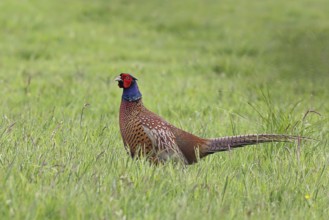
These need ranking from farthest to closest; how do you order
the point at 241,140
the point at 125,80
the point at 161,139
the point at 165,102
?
the point at 165,102, the point at 125,80, the point at 161,139, the point at 241,140

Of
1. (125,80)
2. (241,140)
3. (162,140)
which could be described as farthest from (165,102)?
(241,140)

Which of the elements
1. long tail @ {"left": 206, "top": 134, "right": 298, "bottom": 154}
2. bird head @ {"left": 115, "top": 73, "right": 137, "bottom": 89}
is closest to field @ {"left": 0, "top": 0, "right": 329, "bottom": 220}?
long tail @ {"left": 206, "top": 134, "right": 298, "bottom": 154}

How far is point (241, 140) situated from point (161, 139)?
622mm

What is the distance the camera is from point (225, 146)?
209 inches

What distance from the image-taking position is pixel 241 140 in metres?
5.22

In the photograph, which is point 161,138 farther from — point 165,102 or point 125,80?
point 165,102

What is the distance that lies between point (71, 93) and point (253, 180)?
4.85 m

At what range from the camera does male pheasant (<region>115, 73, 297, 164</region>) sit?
5258 millimetres

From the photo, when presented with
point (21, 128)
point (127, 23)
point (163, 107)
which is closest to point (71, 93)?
point (163, 107)

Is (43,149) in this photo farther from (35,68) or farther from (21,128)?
(35,68)

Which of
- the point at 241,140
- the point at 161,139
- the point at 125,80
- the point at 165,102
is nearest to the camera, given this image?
the point at 241,140

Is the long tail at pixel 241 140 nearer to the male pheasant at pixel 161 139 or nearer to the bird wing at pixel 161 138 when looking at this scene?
the male pheasant at pixel 161 139

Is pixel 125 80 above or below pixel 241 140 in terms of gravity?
above

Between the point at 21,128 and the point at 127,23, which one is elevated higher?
the point at 127,23
